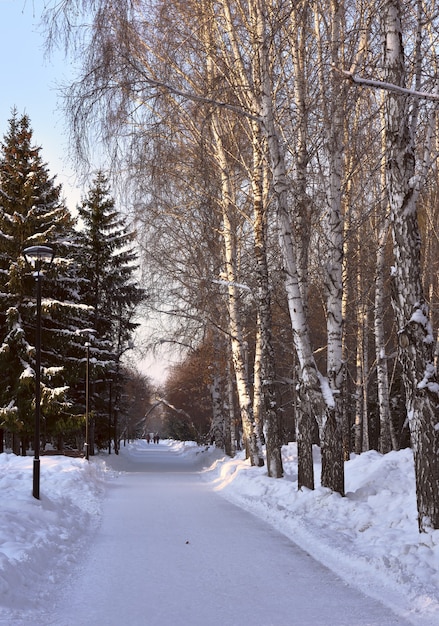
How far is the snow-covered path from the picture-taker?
236 inches

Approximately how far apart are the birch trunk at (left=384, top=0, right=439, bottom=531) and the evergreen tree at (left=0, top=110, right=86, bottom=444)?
2251 cm

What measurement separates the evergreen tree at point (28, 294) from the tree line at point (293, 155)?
19.1 ft

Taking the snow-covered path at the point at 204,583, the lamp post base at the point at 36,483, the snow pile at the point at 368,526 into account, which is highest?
the lamp post base at the point at 36,483

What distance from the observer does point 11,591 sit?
253 inches

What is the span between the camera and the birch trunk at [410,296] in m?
8.63

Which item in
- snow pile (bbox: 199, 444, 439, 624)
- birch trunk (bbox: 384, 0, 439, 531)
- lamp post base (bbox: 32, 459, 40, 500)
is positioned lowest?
snow pile (bbox: 199, 444, 439, 624)

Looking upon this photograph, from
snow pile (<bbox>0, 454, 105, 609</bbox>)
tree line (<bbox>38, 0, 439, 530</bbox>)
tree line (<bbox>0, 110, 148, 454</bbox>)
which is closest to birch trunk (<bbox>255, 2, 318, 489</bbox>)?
tree line (<bbox>38, 0, 439, 530</bbox>)

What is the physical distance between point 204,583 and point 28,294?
2568cm

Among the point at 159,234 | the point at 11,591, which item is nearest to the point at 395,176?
the point at 11,591

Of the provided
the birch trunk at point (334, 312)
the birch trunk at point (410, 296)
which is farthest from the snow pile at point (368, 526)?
the birch trunk at point (410, 296)

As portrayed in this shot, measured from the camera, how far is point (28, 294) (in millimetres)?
31453

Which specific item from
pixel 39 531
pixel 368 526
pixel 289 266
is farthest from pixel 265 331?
pixel 39 531

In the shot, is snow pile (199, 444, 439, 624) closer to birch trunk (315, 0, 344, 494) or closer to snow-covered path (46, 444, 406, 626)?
snow-covered path (46, 444, 406, 626)

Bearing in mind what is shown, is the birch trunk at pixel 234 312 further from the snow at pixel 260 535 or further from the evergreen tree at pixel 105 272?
the evergreen tree at pixel 105 272
